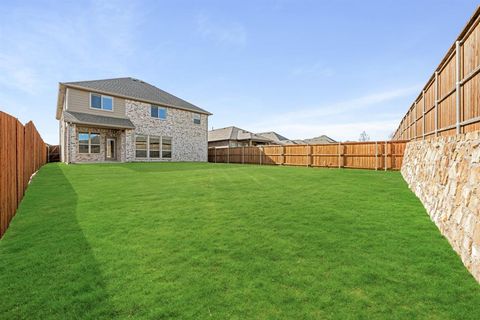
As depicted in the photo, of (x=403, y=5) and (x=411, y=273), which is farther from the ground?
(x=403, y=5)

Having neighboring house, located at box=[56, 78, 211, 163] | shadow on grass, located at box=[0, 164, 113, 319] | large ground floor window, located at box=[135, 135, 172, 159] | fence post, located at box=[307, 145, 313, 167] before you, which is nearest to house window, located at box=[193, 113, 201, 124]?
neighboring house, located at box=[56, 78, 211, 163]

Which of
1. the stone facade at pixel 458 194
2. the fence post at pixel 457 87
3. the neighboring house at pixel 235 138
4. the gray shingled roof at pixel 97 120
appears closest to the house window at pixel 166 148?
the gray shingled roof at pixel 97 120

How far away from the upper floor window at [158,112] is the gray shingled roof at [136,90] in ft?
2.04

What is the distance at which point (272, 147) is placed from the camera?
23.1m

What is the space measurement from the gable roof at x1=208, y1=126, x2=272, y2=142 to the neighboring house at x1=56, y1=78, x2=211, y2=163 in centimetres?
883

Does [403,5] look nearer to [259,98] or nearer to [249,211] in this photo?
[249,211]

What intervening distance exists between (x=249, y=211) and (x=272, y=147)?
18048 mm

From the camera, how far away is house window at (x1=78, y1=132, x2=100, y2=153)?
1888cm

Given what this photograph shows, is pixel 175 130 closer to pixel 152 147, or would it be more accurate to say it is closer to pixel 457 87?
pixel 152 147

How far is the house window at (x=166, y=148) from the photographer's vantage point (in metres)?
23.5

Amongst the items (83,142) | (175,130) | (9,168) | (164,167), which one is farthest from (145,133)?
(9,168)

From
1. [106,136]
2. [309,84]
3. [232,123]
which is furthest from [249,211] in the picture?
[232,123]

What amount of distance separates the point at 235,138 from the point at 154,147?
48.8ft

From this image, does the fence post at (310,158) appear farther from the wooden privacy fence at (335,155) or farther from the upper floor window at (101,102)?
the upper floor window at (101,102)
